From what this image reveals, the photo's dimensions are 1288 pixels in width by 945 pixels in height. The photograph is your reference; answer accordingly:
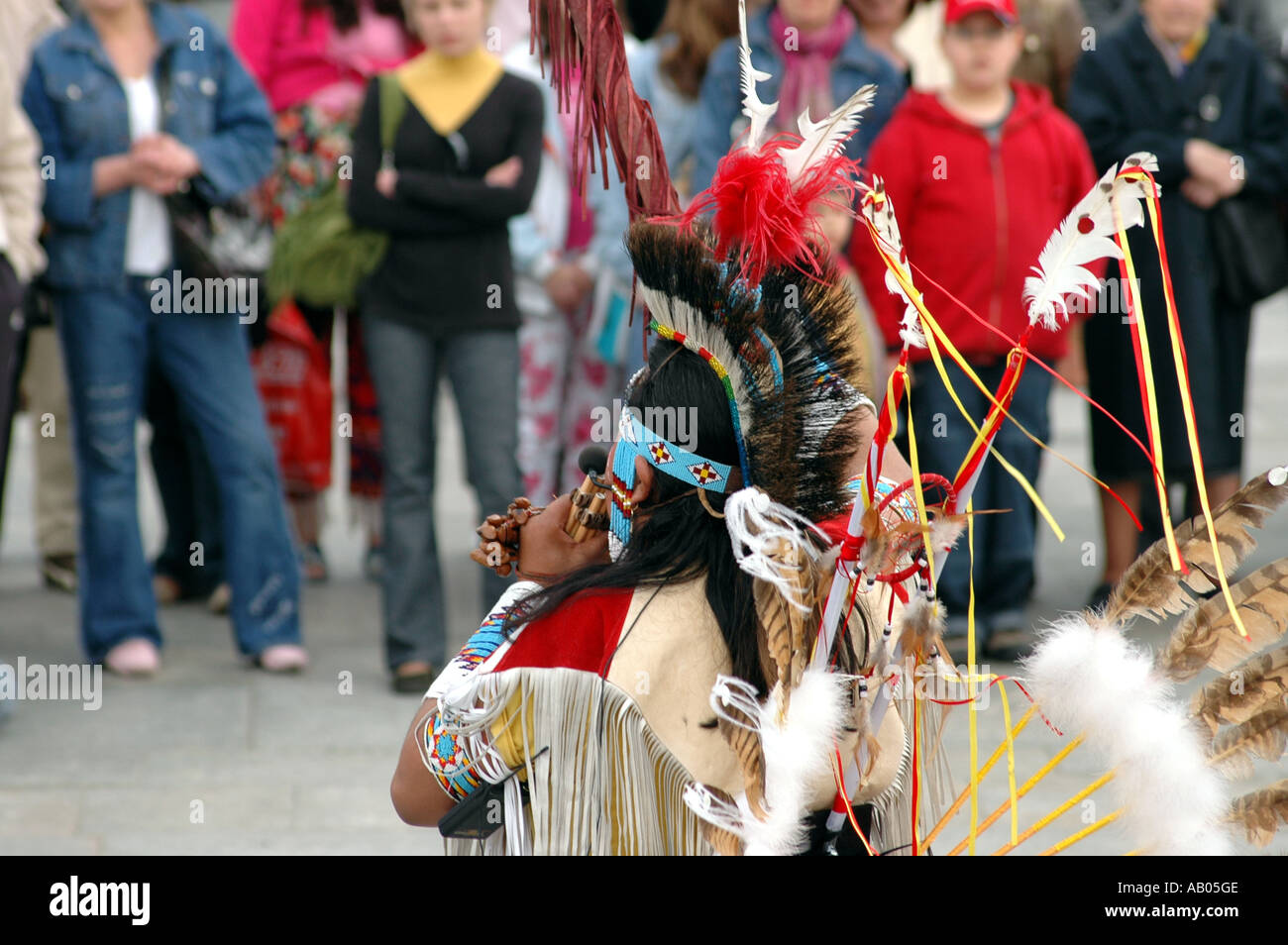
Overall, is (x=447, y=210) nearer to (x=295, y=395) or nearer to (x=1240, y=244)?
(x=295, y=395)

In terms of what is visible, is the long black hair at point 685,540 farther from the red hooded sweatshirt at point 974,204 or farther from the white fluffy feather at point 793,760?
the red hooded sweatshirt at point 974,204

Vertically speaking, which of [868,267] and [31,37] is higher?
[31,37]

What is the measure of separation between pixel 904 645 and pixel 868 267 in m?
3.52

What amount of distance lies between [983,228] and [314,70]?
2355mm

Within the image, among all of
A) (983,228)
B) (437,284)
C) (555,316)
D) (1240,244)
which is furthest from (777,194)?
(1240,244)

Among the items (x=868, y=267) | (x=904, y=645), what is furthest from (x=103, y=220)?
(x=904, y=645)

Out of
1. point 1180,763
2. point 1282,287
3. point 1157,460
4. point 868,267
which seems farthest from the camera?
point 1282,287

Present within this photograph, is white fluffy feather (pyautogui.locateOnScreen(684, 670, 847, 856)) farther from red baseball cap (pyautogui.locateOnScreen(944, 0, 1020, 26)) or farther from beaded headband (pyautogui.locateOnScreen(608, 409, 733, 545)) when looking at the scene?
red baseball cap (pyautogui.locateOnScreen(944, 0, 1020, 26))

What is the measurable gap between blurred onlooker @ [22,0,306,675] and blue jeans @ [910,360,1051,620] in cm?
201

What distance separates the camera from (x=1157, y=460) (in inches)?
64.0

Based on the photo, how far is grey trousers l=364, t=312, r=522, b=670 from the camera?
15.8 feet

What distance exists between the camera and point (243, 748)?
4.44 metres
